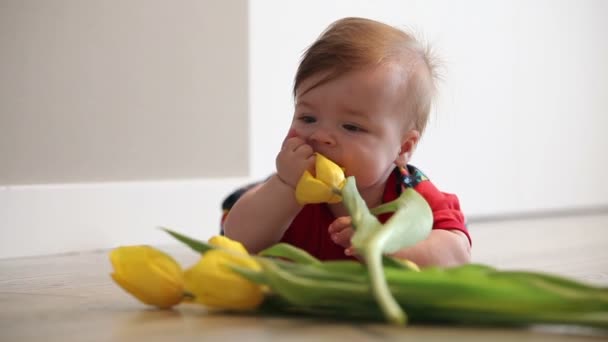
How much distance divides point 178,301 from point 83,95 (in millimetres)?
1041

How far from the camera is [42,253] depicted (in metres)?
1.75

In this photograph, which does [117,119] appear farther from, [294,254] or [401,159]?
[294,254]

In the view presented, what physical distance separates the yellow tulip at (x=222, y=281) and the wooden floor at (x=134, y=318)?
0.02m

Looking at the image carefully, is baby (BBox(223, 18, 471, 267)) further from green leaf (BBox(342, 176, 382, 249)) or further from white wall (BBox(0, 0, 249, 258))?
white wall (BBox(0, 0, 249, 258))

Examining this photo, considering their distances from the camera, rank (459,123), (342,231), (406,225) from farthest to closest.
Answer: (459,123) → (342,231) → (406,225)

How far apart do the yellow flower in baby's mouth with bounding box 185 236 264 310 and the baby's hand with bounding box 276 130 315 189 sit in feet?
1.20

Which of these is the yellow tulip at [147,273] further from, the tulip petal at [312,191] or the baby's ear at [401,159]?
the baby's ear at [401,159]

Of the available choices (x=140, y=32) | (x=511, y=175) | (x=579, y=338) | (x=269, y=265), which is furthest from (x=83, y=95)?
(x=511, y=175)

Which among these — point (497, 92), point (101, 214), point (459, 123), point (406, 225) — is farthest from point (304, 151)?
point (497, 92)

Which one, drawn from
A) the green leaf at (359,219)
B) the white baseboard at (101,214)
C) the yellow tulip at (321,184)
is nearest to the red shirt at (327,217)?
the yellow tulip at (321,184)

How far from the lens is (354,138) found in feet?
4.02

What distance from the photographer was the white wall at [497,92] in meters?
2.52

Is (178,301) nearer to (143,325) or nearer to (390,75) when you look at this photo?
(143,325)

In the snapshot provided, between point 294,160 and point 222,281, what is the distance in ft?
1.36
